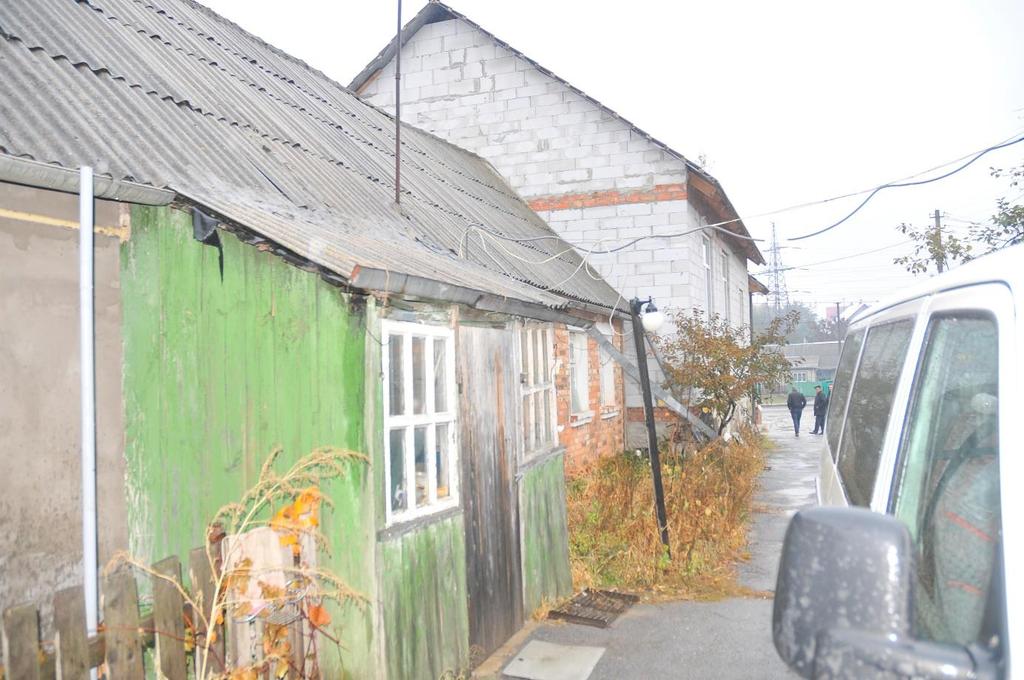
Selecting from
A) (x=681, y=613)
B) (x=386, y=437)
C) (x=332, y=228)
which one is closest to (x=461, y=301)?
(x=386, y=437)

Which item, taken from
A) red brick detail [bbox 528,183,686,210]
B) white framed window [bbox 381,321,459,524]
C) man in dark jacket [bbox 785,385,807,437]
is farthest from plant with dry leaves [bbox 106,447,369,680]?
man in dark jacket [bbox 785,385,807,437]

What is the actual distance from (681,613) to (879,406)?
183 inches

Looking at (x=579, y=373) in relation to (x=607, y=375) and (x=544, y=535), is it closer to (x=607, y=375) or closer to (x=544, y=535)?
(x=607, y=375)

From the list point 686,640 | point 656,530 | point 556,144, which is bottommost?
point 686,640

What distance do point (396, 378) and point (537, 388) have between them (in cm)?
237

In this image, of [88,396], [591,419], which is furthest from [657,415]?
[88,396]

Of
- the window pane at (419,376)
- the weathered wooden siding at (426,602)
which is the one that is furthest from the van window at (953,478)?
the window pane at (419,376)

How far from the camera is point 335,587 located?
4.45 m

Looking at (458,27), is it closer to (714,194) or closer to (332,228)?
(714,194)

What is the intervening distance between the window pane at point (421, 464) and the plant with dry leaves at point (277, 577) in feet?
2.32

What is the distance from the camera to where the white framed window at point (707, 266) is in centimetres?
1523

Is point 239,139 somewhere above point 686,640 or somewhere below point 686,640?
above

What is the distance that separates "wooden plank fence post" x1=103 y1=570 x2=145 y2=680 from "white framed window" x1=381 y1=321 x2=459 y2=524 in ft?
4.66

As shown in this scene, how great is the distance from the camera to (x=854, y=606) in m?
1.29
